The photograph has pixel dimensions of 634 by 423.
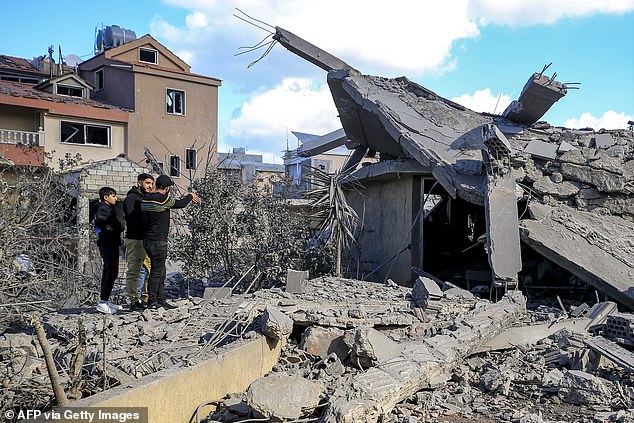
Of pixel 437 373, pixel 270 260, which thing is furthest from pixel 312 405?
pixel 270 260

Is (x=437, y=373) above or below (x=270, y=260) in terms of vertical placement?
below

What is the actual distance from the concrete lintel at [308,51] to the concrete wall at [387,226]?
8.90 feet

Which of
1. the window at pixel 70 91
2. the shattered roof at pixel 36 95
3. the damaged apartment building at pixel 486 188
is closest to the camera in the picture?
the damaged apartment building at pixel 486 188

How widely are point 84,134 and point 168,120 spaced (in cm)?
408

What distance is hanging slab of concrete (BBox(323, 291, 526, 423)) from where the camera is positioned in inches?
205

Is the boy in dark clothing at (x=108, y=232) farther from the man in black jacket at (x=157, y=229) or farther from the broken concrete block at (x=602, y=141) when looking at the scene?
the broken concrete block at (x=602, y=141)

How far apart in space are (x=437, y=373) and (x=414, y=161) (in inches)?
240

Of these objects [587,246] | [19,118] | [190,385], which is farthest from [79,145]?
[190,385]

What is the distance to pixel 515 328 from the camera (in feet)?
27.2

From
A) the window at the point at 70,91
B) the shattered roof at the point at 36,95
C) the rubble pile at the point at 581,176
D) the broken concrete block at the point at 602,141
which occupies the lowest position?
the rubble pile at the point at 581,176

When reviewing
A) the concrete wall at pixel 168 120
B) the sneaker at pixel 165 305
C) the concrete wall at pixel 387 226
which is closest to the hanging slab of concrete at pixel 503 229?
the concrete wall at pixel 387 226

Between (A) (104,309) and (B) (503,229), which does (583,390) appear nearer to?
(B) (503,229)

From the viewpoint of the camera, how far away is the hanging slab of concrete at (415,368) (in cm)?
520

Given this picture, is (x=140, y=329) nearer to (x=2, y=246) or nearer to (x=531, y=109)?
(x=2, y=246)
